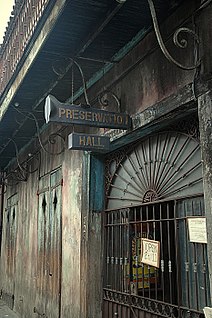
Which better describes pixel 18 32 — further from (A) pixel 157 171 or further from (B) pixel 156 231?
(B) pixel 156 231

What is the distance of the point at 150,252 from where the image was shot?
14.9 feet

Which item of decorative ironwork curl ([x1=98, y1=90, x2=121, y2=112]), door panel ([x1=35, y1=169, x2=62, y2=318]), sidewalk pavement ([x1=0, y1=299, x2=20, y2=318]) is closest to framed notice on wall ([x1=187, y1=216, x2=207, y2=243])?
decorative ironwork curl ([x1=98, y1=90, x2=121, y2=112])

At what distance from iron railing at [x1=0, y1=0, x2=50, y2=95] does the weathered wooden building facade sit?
0.17ft

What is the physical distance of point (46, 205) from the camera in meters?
7.95

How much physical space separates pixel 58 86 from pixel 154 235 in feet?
9.56

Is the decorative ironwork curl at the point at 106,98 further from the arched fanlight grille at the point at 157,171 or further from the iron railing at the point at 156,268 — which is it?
the iron railing at the point at 156,268

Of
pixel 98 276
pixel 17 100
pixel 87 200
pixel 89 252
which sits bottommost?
pixel 98 276

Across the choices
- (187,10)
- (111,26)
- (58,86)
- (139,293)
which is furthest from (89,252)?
(187,10)

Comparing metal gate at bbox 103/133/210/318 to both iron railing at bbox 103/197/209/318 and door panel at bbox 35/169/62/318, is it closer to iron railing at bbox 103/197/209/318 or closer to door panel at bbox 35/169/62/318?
iron railing at bbox 103/197/209/318

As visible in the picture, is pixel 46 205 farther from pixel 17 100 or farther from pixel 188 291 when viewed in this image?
pixel 188 291

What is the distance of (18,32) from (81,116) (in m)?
2.94

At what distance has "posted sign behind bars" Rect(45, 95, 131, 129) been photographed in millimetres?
4145

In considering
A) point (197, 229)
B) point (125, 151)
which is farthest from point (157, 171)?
point (197, 229)

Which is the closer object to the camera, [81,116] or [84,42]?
[81,116]
